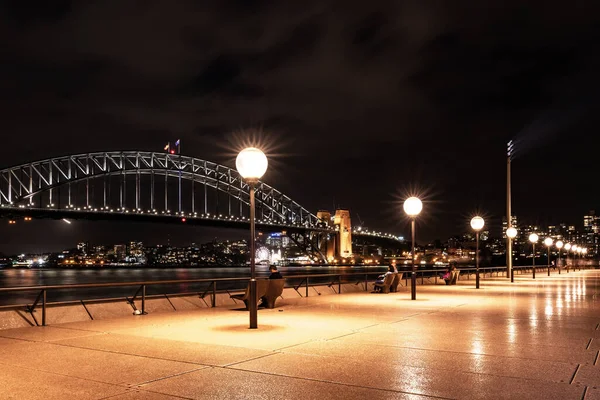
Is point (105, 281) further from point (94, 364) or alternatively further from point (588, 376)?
point (588, 376)

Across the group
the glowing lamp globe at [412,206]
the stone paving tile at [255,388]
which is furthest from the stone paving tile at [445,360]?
the glowing lamp globe at [412,206]

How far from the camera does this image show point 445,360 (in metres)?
7.32

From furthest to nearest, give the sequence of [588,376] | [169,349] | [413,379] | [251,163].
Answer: [251,163] → [169,349] → [588,376] → [413,379]

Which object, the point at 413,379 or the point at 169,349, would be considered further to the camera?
the point at 169,349

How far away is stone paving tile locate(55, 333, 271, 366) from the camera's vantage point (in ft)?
24.3

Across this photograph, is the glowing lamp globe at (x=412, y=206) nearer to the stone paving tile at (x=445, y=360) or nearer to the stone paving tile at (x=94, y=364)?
the stone paving tile at (x=445, y=360)

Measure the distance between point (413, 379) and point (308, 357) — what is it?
1560 millimetres

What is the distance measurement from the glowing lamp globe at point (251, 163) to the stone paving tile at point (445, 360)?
336 cm

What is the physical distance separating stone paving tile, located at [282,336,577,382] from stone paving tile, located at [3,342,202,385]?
1.71 metres

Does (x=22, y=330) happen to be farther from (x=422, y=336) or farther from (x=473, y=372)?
(x=473, y=372)

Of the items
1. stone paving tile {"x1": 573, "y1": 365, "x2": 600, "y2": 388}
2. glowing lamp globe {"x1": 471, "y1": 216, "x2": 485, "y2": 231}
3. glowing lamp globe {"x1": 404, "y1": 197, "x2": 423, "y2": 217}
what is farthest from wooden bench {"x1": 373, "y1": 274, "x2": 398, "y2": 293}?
stone paving tile {"x1": 573, "y1": 365, "x2": 600, "y2": 388}

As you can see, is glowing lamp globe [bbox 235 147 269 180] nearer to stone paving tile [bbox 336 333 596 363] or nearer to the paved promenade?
the paved promenade

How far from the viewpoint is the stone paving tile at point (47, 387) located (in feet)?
18.5

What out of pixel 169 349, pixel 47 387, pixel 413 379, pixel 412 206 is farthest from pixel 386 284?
pixel 47 387
